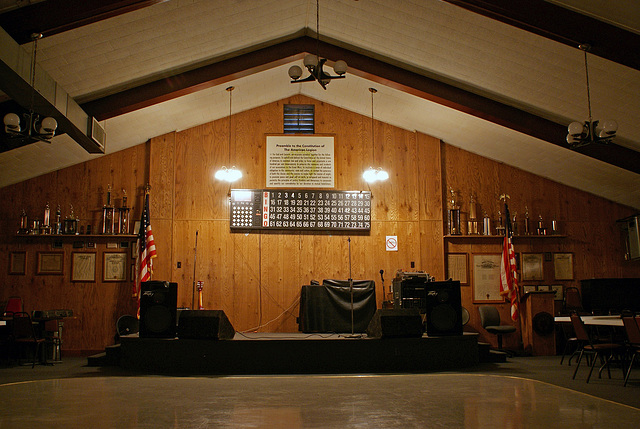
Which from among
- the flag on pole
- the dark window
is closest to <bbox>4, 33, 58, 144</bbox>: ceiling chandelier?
the dark window

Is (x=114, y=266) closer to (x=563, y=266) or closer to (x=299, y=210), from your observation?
(x=299, y=210)

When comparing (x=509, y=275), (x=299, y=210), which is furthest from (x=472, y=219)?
(x=299, y=210)

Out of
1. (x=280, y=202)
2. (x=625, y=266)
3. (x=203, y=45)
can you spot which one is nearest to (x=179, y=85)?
(x=203, y=45)

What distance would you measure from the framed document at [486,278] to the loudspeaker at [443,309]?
3.06 m

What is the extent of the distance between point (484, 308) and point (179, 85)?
6424 mm

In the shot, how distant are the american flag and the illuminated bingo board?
146 centimetres

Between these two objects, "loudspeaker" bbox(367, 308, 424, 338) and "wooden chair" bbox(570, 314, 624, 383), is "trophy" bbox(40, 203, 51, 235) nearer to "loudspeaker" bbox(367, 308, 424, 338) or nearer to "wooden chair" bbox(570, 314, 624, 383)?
"loudspeaker" bbox(367, 308, 424, 338)

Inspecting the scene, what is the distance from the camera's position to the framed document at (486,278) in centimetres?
1027

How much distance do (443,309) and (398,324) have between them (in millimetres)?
673

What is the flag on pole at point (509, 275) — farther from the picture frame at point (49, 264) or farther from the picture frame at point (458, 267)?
the picture frame at point (49, 264)

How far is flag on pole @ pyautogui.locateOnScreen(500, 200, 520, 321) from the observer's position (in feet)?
31.6

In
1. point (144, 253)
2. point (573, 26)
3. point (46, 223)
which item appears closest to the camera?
point (573, 26)

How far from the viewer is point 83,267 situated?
9.95 m

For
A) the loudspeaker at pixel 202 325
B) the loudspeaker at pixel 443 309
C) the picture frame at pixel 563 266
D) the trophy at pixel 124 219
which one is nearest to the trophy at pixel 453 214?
the picture frame at pixel 563 266
